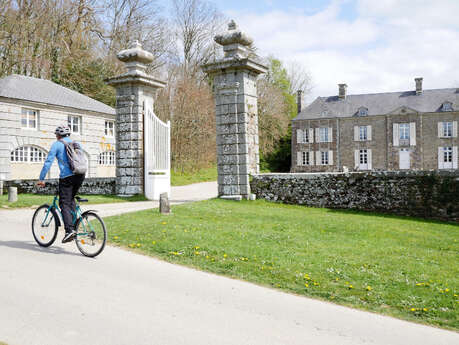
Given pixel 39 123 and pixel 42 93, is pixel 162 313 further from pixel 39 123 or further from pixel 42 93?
pixel 42 93

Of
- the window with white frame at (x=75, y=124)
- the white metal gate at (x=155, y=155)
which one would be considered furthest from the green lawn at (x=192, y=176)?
the white metal gate at (x=155, y=155)

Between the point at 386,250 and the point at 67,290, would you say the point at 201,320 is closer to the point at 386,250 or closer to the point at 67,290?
the point at 67,290

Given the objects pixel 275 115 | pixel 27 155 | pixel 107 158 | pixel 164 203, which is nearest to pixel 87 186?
pixel 164 203

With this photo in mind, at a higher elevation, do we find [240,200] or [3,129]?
[3,129]

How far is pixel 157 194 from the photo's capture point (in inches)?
488

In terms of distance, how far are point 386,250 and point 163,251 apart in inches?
139

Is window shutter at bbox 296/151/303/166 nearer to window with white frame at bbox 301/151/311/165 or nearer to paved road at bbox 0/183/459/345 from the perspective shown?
window with white frame at bbox 301/151/311/165

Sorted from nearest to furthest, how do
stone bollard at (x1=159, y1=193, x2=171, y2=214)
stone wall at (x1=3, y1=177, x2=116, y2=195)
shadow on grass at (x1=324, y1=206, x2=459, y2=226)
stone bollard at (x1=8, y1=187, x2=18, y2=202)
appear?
stone bollard at (x1=159, y1=193, x2=171, y2=214)
shadow on grass at (x1=324, y1=206, x2=459, y2=226)
stone bollard at (x1=8, y1=187, x2=18, y2=202)
stone wall at (x1=3, y1=177, x2=116, y2=195)

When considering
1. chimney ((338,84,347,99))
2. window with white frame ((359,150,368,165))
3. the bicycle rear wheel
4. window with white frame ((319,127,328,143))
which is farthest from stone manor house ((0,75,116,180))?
chimney ((338,84,347,99))

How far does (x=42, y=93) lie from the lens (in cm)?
2308

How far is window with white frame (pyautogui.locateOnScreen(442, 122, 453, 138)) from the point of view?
41750mm

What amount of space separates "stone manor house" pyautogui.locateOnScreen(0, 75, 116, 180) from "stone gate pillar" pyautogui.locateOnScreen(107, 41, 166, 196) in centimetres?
1063

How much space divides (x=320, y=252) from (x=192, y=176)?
19898 millimetres

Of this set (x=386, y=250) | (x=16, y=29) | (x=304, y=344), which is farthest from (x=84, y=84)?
(x=304, y=344)
